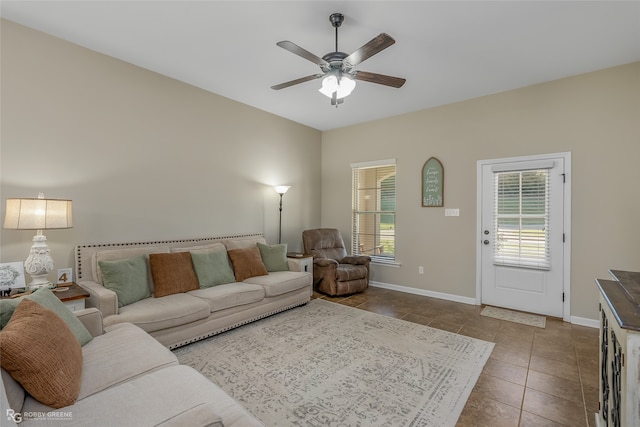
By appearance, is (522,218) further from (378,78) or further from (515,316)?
(378,78)

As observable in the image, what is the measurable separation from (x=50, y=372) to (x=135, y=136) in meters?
2.75

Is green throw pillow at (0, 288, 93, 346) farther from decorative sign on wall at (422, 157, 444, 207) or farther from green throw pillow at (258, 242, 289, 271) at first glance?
decorative sign on wall at (422, 157, 444, 207)

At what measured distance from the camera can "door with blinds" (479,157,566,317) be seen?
364cm

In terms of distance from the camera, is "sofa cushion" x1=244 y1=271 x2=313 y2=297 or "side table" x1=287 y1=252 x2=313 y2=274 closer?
"sofa cushion" x1=244 y1=271 x2=313 y2=297

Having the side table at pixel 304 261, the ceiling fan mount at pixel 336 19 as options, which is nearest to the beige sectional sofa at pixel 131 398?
the side table at pixel 304 261

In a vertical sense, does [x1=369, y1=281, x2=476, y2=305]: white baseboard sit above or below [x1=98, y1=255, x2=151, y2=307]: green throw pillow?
below

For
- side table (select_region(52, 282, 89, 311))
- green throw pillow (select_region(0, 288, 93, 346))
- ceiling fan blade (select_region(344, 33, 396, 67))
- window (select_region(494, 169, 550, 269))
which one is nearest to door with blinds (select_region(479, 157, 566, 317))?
window (select_region(494, 169, 550, 269))

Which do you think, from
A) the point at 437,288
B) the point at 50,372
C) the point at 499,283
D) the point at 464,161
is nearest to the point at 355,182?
the point at 464,161

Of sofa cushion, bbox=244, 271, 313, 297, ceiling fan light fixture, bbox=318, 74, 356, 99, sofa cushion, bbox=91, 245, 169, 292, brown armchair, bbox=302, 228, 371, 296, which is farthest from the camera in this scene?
brown armchair, bbox=302, 228, 371, 296

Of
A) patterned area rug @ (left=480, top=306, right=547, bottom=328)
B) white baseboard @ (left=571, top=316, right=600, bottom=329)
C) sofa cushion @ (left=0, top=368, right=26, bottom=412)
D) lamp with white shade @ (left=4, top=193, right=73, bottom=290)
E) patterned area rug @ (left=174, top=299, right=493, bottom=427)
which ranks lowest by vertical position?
patterned area rug @ (left=174, top=299, right=493, bottom=427)

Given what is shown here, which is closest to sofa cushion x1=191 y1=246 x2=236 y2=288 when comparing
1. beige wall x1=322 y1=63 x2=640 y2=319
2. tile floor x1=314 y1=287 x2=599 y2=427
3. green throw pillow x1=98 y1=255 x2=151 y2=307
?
green throw pillow x1=98 y1=255 x2=151 y2=307

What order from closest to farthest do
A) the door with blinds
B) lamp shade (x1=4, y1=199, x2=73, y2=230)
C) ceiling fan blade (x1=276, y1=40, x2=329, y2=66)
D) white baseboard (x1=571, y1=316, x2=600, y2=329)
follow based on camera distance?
ceiling fan blade (x1=276, y1=40, x2=329, y2=66), lamp shade (x1=4, y1=199, x2=73, y2=230), white baseboard (x1=571, y1=316, x2=600, y2=329), the door with blinds

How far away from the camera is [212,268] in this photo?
3.42 m

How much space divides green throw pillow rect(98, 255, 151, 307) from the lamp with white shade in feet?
1.31
